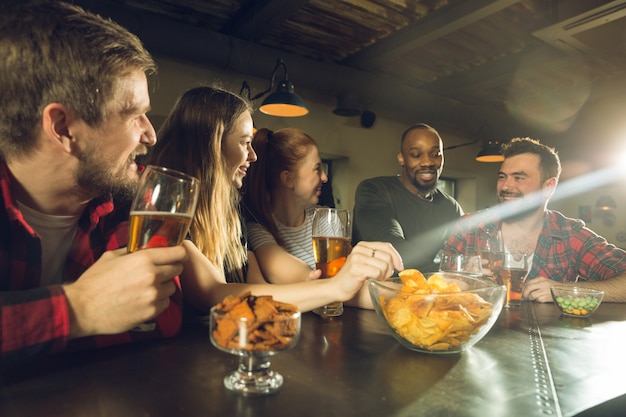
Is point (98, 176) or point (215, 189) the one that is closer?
point (98, 176)

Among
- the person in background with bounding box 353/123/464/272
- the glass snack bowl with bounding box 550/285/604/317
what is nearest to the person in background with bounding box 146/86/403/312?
the glass snack bowl with bounding box 550/285/604/317

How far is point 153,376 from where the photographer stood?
2.39ft

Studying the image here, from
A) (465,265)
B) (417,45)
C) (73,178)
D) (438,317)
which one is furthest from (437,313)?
(417,45)

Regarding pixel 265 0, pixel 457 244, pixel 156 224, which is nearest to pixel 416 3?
pixel 265 0

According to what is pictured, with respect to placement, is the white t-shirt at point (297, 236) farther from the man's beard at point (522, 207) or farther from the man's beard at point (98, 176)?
the man's beard at point (522, 207)

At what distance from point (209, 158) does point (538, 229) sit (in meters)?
1.84

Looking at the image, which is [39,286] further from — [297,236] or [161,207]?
[297,236]

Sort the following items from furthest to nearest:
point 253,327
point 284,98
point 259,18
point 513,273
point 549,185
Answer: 1. point 259,18
2. point 284,98
3. point 549,185
4. point 513,273
5. point 253,327

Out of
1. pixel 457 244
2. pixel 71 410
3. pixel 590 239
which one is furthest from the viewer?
pixel 457 244

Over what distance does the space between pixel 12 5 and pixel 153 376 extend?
88 cm

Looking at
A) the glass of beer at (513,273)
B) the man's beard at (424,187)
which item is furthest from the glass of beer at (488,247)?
the man's beard at (424,187)

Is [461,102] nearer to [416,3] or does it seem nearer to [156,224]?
[416,3]

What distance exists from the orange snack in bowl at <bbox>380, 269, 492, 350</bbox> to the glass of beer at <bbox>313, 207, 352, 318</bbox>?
32cm

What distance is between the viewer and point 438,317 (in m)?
0.83
